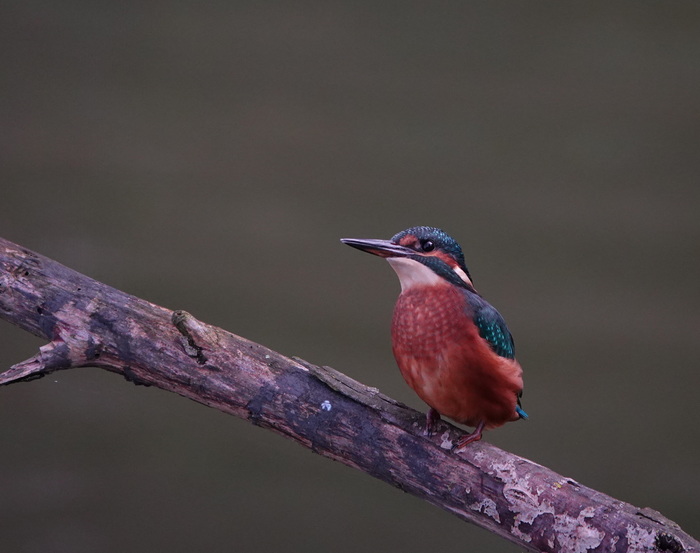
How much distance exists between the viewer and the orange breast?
1.51 m

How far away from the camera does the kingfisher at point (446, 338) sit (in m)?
1.52

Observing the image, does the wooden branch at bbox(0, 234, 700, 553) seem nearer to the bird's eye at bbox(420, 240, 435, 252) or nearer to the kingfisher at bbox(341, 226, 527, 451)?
the kingfisher at bbox(341, 226, 527, 451)

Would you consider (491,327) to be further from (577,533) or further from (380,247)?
(577,533)

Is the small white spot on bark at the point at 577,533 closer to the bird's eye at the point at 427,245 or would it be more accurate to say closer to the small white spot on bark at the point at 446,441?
the small white spot on bark at the point at 446,441

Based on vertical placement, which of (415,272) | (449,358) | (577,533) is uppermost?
(415,272)

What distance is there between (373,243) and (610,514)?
0.63 meters

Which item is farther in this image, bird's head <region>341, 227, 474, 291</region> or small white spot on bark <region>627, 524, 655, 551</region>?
bird's head <region>341, 227, 474, 291</region>

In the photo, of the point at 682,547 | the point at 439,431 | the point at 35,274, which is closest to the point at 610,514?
the point at 682,547

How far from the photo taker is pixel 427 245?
1.57m

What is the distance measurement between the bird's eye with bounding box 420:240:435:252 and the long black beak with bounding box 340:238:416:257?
3 centimetres

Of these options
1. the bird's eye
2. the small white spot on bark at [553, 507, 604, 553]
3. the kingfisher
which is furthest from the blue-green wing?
the small white spot on bark at [553, 507, 604, 553]

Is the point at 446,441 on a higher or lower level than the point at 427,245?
lower

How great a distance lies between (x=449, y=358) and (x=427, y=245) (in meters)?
0.22

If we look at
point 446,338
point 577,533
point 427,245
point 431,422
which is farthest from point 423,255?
point 577,533
